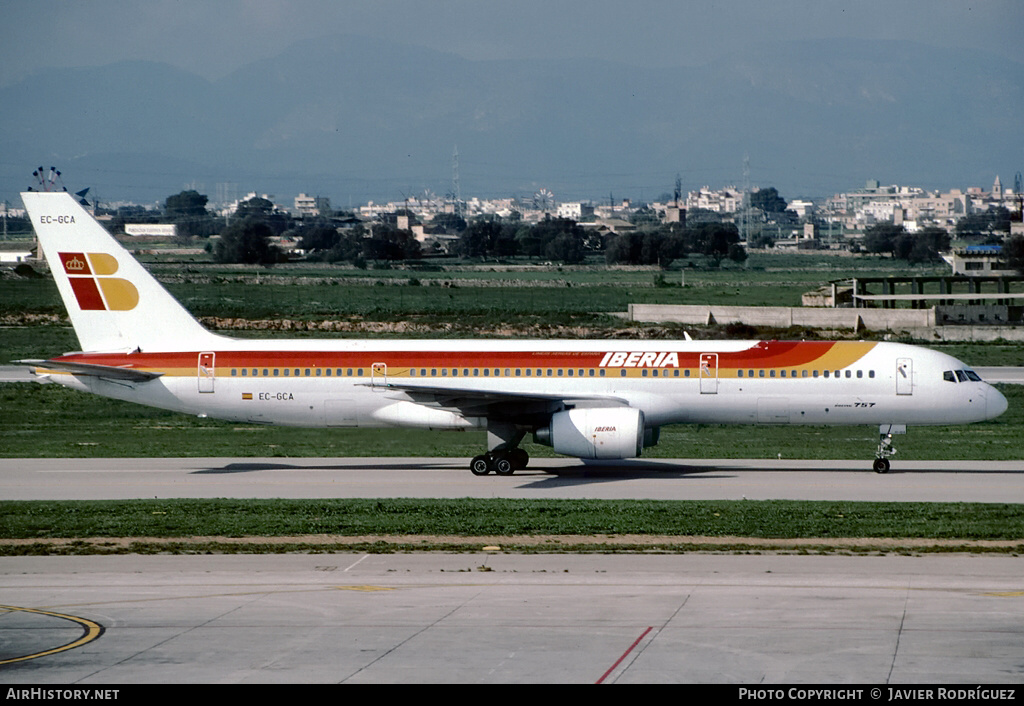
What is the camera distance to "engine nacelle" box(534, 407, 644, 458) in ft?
106

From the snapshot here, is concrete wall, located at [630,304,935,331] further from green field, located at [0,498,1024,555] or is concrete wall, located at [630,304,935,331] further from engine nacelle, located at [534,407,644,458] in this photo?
green field, located at [0,498,1024,555]

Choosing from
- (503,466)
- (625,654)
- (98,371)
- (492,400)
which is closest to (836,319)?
(503,466)

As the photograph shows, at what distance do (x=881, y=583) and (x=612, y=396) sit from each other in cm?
1449

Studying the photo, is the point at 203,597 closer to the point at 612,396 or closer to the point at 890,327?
the point at 612,396

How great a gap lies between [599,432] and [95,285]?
1596 centimetres

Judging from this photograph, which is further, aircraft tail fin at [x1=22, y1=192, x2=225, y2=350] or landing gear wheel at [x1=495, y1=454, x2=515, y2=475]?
aircraft tail fin at [x1=22, y1=192, x2=225, y2=350]

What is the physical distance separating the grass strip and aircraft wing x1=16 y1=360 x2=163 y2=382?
6.66 metres

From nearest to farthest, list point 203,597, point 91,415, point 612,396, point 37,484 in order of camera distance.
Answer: point 203,597
point 37,484
point 612,396
point 91,415

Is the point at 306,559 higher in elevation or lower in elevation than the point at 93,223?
lower

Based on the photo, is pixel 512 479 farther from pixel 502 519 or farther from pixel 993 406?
pixel 993 406

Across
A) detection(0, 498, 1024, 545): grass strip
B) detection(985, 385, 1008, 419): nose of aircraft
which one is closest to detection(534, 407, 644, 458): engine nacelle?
detection(0, 498, 1024, 545): grass strip

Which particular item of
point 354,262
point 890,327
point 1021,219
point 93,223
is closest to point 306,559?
point 93,223

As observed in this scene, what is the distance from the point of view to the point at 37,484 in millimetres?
31656

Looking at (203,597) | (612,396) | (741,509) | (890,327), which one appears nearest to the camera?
(203,597)
